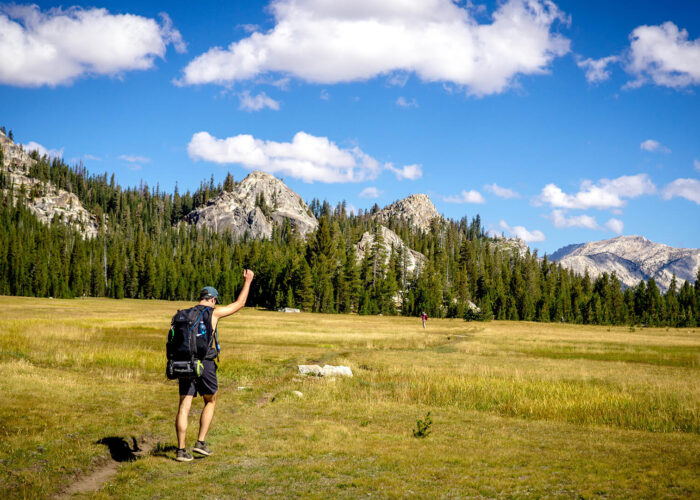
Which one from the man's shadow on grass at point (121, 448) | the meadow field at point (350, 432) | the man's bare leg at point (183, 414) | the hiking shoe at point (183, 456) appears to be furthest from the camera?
the man's shadow on grass at point (121, 448)

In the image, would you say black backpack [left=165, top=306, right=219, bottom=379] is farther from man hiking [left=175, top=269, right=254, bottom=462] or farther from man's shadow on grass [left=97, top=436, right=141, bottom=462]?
man's shadow on grass [left=97, top=436, right=141, bottom=462]

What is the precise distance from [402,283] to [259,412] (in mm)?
132010

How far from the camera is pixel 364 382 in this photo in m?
20.8

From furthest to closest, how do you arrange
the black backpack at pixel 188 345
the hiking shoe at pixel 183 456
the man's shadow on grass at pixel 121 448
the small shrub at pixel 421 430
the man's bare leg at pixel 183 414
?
the small shrub at pixel 421 430
the man's shadow on grass at pixel 121 448
the hiking shoe at pixel 183 456
the man's bare leg at pixel 183 414
the black backpack at pixel 188 345

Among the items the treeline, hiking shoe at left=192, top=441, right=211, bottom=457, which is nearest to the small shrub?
hiking shoe at left=192, top=441, right=211, bottom=457

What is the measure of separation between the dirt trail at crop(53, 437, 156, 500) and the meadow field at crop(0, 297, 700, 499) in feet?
0.14

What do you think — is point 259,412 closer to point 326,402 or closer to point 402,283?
point 326,402

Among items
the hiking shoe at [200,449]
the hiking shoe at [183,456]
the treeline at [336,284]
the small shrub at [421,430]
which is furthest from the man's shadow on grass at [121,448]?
Answer: the treeline at [336,284]

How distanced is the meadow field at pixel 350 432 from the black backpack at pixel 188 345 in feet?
6.56

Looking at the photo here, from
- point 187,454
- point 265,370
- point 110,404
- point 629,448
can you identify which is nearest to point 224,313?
point 187,454

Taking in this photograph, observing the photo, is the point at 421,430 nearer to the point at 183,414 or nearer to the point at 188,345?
the point at 183,414

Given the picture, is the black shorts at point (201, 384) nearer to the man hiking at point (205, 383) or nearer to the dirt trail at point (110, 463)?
the man hiking at point (205, 383)

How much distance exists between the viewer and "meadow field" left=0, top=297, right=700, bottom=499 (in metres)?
8.31

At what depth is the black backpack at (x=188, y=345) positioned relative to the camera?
347 inches
